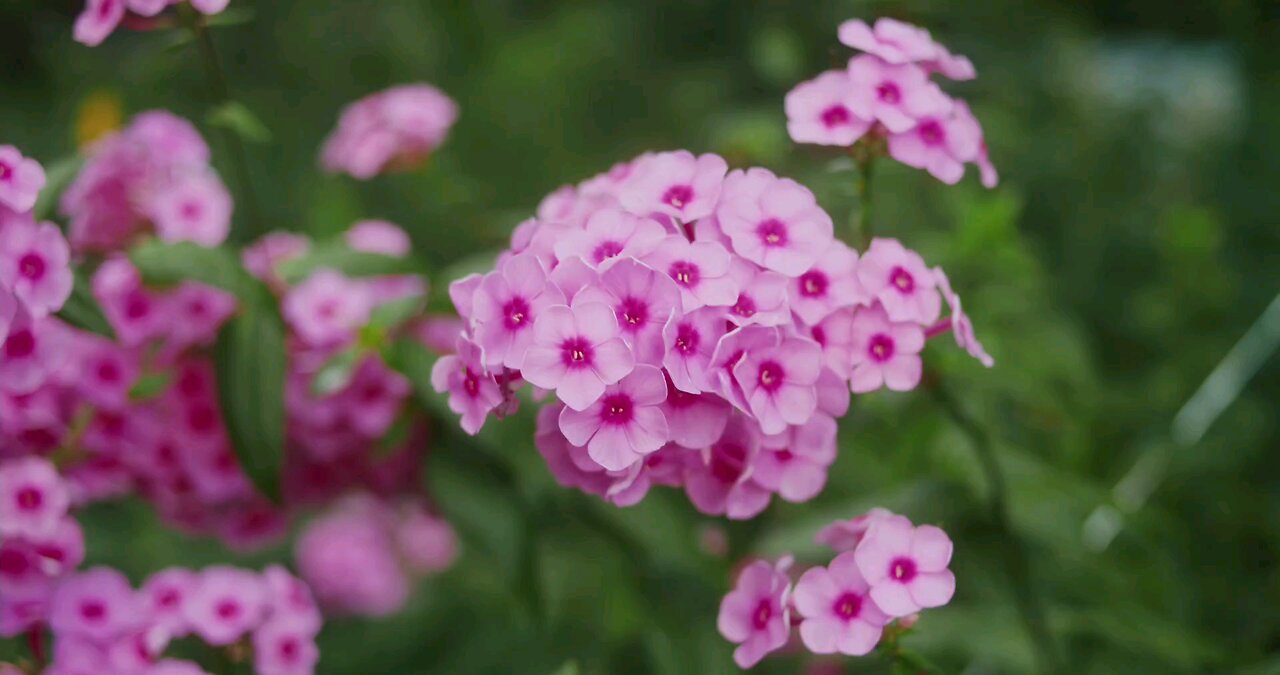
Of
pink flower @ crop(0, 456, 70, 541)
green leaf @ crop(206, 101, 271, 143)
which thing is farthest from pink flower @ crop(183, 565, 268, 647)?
green leaf @ crop(206, 101, 271, 143)

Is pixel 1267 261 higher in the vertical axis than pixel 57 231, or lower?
lower

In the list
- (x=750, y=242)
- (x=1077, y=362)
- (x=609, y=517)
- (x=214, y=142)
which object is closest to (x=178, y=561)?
(x=609, y=517)

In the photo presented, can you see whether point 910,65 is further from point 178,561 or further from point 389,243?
point 178,561

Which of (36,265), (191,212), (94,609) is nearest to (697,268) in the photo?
(36,265)

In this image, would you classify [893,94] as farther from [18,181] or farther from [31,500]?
[31,500]

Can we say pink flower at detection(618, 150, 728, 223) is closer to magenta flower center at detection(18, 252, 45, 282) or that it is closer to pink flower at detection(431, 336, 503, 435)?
pink flower at detection(431, 336, 503, 435)
